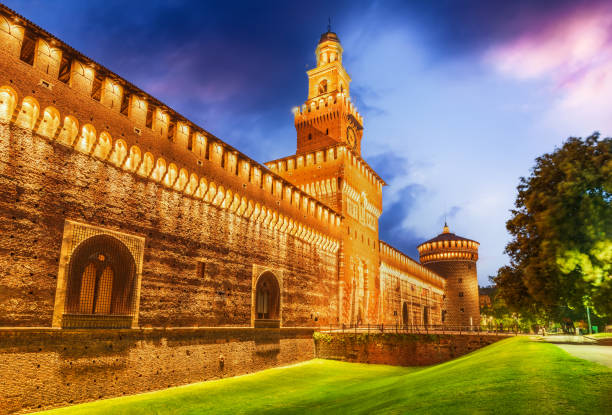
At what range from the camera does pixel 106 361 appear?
42.0 feet

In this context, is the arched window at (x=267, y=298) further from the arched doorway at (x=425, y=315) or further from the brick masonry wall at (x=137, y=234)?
the arched doorway at (x=425, y=315)

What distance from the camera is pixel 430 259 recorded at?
59.2 m

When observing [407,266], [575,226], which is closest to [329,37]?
[407,266]

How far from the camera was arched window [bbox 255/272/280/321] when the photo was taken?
21109 mm

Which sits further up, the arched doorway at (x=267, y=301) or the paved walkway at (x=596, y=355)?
the arched doorway at (x=267, y=301)

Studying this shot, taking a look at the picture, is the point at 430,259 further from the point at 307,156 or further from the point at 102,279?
the point at 102,279

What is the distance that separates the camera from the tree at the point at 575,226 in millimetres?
9305

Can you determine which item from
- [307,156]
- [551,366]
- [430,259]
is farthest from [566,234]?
[430,259]

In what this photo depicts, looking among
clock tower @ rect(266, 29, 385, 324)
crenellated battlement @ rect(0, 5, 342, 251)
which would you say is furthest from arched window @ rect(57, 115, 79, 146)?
clock tower @ rect(266, 29, 385, 324)

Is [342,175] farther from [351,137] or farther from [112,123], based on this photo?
[112,123]

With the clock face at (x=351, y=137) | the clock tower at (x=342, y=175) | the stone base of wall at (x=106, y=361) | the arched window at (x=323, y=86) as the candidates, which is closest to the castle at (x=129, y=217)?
the stone base of wall at (x=106, y=361)

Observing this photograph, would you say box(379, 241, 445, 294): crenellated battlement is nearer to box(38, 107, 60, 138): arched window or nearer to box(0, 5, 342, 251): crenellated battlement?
box(0, 5, 342, 251): crenellated battlement

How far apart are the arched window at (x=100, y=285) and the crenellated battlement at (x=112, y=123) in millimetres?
3105

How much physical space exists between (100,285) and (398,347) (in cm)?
1764
